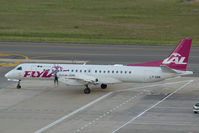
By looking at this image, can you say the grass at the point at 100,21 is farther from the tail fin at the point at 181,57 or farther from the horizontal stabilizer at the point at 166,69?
the horizontal stabilizer at the point at 166,69

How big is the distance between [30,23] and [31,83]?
187 feet

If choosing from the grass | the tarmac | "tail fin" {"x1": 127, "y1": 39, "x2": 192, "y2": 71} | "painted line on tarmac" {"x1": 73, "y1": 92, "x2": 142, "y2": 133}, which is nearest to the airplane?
"tail fin" {"x1": 127, "y1": 39, "x2": 192, "y2": 71}

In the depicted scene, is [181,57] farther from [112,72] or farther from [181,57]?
[112,72]

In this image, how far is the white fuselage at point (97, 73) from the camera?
50.9 m

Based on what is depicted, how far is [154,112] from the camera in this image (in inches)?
1718

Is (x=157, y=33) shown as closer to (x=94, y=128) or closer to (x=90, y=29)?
(x=90, y=29)

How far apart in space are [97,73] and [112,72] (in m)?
1.75

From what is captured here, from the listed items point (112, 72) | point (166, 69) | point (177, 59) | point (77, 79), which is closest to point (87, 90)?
point (77, 79)

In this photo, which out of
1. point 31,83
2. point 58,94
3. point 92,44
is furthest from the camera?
point 92,44

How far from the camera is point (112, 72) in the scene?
5175 cm

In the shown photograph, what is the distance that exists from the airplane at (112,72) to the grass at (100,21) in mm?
36093

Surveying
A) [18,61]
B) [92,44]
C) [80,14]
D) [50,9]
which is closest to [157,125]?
[18,61]

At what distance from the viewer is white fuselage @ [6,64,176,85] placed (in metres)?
50.9

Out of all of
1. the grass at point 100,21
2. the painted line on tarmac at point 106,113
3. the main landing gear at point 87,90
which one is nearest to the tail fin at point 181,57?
the painted line on tarmac at point 106,113
